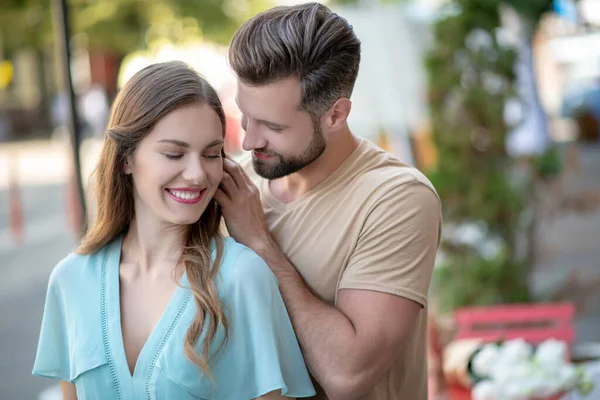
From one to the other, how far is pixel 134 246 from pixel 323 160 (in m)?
0.51

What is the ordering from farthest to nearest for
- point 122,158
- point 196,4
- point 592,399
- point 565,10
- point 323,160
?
point 196,4, point 565,10, point 592,399, point 323,160, point 122,158

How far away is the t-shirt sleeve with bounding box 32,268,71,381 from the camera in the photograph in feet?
6.59

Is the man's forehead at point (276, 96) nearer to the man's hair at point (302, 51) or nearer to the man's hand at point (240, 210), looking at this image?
the man's hair at point (302, 51)

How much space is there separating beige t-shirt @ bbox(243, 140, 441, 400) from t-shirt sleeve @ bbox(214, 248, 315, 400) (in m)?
0.20

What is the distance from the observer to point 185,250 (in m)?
1.95

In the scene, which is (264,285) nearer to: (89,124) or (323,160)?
(323,160)

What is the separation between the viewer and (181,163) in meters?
1.86

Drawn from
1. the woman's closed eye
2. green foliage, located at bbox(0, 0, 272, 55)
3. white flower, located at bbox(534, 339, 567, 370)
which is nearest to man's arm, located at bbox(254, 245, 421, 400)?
the woman's closed eye

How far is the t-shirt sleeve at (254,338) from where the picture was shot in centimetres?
181

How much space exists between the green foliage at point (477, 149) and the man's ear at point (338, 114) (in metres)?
2.57

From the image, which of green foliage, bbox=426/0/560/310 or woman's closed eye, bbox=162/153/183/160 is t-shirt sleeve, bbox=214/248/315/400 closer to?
woman's closed eye, bbox=162/153/183/160

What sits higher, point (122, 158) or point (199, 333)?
point (122, 158)

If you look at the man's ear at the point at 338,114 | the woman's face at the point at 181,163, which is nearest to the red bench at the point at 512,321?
the man's ear at the point at 338,114

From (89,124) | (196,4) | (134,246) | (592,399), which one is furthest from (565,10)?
(196,4)
